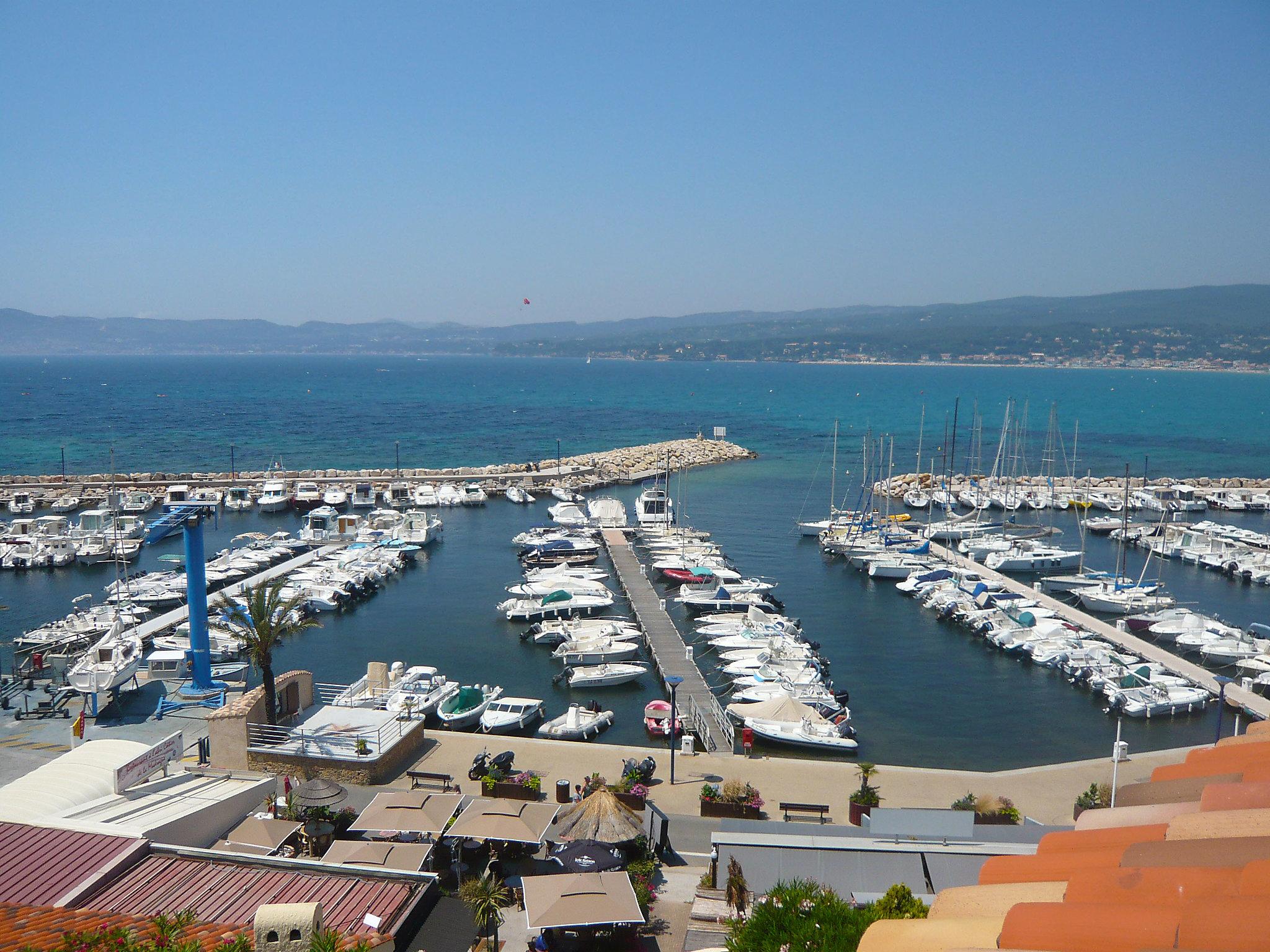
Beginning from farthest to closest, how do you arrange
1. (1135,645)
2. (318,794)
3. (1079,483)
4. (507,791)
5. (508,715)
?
(1079,483)
(1135,645)
(508,715)
(507,791)
(318,794)

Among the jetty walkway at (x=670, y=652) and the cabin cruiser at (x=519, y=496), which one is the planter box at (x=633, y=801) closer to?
the jetty walkway at (x=670, y=652)

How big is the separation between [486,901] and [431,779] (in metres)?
7.75

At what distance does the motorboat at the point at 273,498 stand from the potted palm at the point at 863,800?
5666 cm

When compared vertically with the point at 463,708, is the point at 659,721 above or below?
below

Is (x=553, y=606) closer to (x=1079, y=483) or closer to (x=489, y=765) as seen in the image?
(x=489, y=765)

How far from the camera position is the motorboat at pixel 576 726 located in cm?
2831

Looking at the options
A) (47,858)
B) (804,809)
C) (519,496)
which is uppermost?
(47,858)

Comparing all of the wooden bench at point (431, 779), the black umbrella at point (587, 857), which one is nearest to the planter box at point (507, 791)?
the wooden bench at point (431, 779)

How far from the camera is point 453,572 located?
51625 millimetres

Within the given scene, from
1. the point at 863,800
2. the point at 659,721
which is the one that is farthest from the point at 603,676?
the point at 863,800

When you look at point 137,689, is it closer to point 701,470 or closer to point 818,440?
point 701,470

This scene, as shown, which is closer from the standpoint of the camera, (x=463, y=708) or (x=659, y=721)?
(x=659, y=721)

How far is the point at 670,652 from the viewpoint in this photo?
36062mm

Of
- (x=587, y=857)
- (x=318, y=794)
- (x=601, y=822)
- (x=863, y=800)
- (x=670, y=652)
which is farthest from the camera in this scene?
(x=670, y=652)
